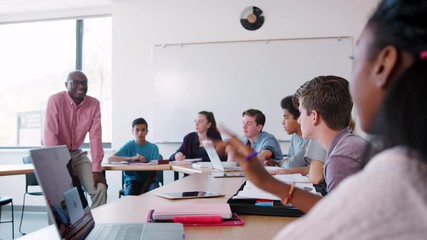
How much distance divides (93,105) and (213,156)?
48.7 inches

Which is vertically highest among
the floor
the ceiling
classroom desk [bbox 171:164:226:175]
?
the ceiling

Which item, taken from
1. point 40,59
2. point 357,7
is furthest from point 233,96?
point 40,59

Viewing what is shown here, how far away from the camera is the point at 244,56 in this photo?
15.6 ft

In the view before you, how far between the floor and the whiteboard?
1.62 meters

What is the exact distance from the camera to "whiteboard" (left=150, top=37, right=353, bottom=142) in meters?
4.63

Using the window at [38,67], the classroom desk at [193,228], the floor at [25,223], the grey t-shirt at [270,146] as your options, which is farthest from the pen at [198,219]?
the window at [38,67]

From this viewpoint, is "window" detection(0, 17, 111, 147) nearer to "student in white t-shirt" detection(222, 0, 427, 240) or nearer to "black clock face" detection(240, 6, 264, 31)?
"black clock face" detection(240, 6, 264, 31)

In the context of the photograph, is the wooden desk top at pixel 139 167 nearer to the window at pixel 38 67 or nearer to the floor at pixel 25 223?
the floor at pixel 25 223

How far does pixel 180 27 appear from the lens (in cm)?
495

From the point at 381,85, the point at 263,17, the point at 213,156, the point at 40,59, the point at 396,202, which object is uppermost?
the point at 263,17

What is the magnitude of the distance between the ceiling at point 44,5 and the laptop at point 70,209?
4497 millimetres

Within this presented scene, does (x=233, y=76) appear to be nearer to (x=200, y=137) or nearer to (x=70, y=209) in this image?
(x=200, y=137)

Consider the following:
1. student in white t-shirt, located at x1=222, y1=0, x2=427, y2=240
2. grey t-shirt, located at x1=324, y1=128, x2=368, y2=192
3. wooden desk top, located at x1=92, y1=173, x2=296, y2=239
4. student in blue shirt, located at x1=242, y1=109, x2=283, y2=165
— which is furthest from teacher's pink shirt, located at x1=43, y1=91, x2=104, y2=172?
student in white t-shirt, located at x1=222, y1=0, x2=427, y2=240

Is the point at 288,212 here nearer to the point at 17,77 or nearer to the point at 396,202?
the point at 396,202
